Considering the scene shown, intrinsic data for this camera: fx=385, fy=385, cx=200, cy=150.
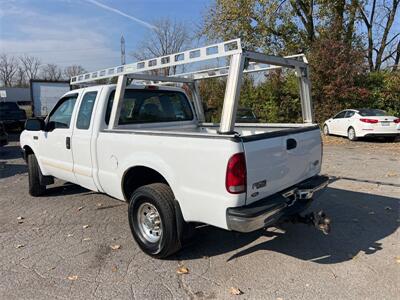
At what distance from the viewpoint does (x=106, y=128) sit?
16.2 ft

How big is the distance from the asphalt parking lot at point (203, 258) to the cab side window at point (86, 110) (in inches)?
56.3

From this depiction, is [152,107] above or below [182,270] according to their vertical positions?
above

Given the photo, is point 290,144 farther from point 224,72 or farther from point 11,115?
point 11,115

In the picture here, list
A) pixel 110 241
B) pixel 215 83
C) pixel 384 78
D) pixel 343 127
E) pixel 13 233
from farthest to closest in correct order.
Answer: pixel 215 83, pixel 384 78, pixel 343 127, pixel 13 233, pixel 110 241

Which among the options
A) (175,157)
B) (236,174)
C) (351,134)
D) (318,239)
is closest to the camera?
(236,174)

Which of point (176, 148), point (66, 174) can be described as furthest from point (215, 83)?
point (176, 148)

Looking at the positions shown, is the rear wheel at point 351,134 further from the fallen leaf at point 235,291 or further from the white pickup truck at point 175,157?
the fallen leaf at point 235,291

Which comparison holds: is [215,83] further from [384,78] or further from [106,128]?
[106,128]

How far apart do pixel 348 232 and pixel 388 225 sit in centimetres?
70

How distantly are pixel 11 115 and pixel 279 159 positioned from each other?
19776 mm

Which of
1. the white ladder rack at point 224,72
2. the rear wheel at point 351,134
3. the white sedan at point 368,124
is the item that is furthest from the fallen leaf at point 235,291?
the rear wheel at point 351,134

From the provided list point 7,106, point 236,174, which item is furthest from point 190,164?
point 7,106

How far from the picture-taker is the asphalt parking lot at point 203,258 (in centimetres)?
362

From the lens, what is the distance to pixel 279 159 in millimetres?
3867
